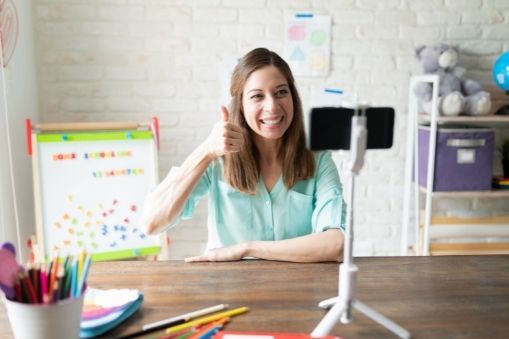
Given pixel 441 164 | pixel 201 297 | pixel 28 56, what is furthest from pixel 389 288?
pixel 28 56

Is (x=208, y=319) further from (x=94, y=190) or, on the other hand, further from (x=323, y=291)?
(x=94, y=190)

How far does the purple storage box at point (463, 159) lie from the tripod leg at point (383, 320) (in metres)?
1.65

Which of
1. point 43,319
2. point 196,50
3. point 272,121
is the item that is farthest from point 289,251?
point 196,50

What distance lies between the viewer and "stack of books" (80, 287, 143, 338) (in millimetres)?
810

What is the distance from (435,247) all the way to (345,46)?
1.16 meters

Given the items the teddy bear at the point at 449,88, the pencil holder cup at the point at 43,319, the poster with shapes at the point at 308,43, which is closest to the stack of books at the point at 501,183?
the teddy bear at the point at 449,88

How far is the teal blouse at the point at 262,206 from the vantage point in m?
1.44

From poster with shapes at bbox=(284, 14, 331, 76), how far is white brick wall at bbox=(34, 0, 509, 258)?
4 cm

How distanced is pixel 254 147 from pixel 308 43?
3.68ft

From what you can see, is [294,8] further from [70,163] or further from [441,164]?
A: [70,163]

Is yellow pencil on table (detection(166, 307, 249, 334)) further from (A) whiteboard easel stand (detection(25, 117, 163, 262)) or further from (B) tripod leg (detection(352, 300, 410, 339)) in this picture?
(A) whiteboard easel stand (detection(25, 117, 163, 262))

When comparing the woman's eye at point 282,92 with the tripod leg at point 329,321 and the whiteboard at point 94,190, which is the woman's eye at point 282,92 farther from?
the whiteboard at point 94,190

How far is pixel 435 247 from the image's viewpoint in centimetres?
249

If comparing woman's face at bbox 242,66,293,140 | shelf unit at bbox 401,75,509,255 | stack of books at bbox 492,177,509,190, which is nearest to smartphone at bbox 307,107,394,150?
woman's face at bbox 242,66,293,140
